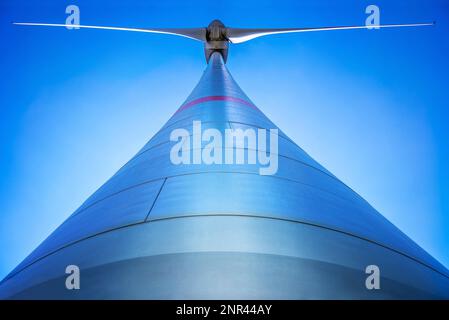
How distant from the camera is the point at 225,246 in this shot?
243cm

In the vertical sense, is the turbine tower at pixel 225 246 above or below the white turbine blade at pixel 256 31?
below

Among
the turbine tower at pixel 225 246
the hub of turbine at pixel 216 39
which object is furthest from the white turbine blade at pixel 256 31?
the turbine tower at pixel 225 246

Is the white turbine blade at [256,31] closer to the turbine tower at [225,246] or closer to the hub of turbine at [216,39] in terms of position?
the hub of turbine at [216,39]

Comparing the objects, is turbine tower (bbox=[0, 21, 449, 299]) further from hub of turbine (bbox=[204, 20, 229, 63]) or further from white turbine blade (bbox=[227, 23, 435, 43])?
hub of turbine (bbox=[204, 20, 229, 63])

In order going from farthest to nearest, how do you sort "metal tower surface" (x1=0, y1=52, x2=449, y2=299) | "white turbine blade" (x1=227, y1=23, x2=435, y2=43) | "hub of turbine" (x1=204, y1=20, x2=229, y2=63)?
"hub of turbine" (x1=204, y1=20, x2=229, y2=63) → "white turbine blade" (x1=227, y1=23, x2=435, y2=43) → "metal tower surface" (x1=0, y1=52, x2=449, y2=299)

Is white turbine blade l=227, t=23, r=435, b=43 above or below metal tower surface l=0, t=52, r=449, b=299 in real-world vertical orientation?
above

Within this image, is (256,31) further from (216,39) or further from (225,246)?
(225,246)

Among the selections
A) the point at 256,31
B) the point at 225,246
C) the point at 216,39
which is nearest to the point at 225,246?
the point at 225,246

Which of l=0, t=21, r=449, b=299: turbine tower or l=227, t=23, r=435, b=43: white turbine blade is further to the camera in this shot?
l=227, t=23, r=435, b=43: white turbine blade

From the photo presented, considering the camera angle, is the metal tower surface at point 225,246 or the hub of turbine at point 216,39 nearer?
the metal tower surface at point 225,246

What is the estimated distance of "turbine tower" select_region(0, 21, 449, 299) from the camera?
2164mm

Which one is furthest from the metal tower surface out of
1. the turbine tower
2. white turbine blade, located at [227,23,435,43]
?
white turbine blade, located at [227,23,435,43]

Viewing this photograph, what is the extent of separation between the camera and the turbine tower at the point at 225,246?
85.2 inches
